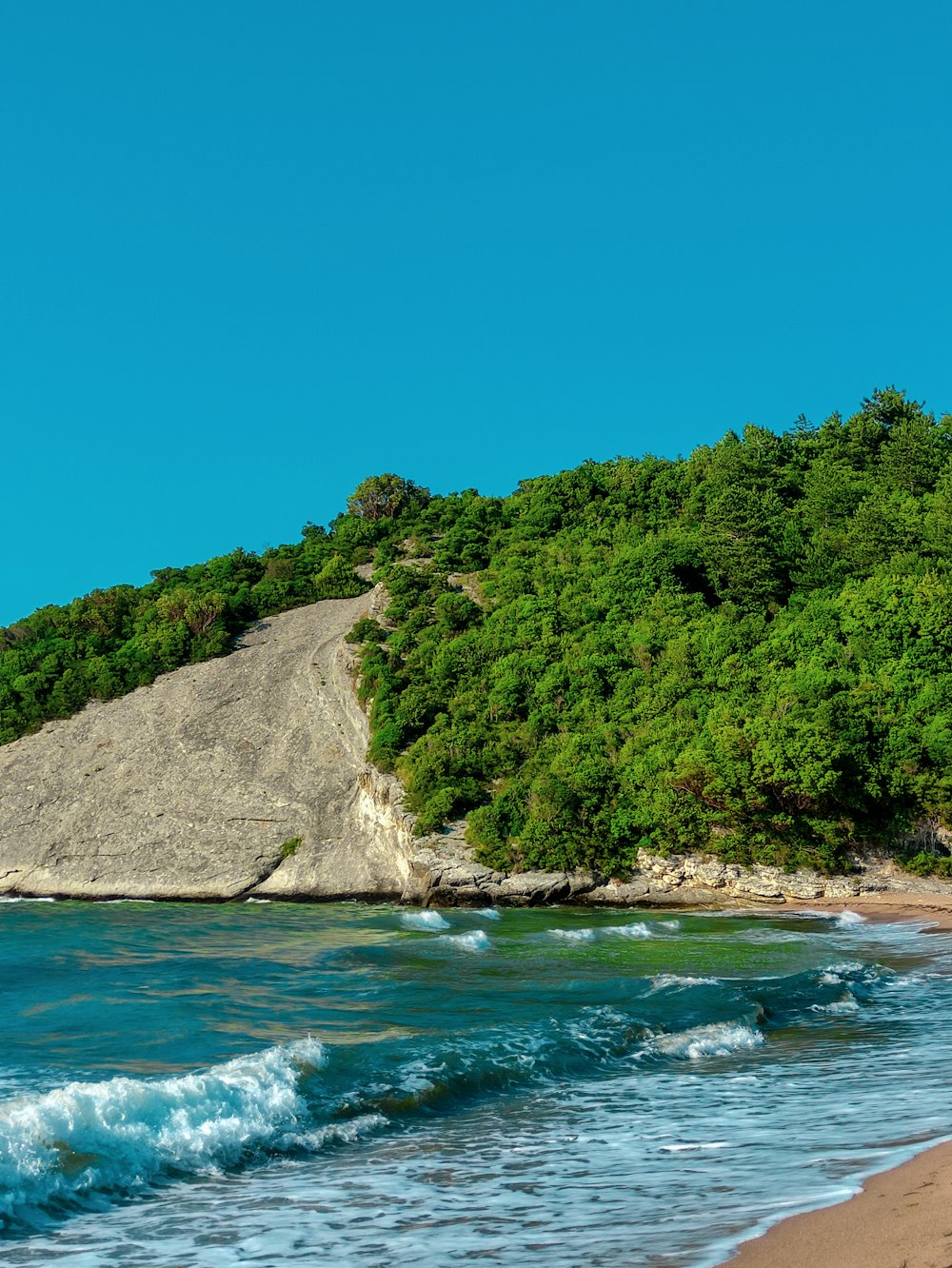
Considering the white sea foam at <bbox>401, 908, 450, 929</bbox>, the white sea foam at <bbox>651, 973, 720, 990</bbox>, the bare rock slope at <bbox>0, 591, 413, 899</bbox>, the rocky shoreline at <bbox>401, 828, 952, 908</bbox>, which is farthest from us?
the bare rock slope at <bbox>0, 591, 413, 899</bbox>

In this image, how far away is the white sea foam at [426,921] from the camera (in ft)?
108

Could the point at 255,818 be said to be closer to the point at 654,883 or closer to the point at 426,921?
the point at 426,921

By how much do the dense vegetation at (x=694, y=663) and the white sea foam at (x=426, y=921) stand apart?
22.9 feet

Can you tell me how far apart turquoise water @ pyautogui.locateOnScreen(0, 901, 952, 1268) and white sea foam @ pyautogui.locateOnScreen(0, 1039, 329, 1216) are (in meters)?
0.03

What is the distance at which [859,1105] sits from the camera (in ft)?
35.0

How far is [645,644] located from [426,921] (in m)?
22.7

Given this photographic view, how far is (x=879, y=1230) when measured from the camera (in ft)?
21.1

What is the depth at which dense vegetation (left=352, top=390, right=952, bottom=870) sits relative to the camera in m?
37.8

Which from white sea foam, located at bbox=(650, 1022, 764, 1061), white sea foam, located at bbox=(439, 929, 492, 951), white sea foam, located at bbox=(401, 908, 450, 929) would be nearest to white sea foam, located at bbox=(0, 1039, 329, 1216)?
white sea foam, located at bbox=(650, 1022, 764, 1061)

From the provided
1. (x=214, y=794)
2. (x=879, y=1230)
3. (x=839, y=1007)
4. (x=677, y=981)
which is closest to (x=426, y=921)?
(x=677, y=981)

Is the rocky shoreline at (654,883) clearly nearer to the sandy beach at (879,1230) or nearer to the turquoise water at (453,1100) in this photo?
the turquoise water at (453,1100)

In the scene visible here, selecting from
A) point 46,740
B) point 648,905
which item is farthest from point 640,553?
point 46,740

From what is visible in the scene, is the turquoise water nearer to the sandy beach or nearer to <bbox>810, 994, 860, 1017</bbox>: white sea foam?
<bbox>810, 994, 860, 1017</bbox>: white sea foam

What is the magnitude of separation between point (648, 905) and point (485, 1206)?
31.9 metres
